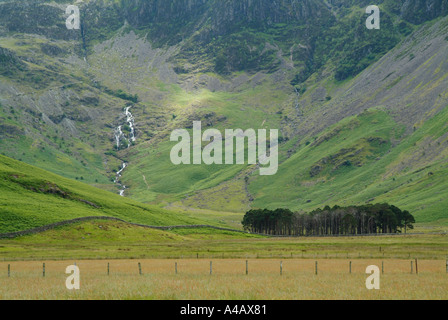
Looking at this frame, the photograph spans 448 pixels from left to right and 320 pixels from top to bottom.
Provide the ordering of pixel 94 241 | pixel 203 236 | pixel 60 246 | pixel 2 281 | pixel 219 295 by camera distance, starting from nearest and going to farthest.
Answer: pixel 219 295
pixel 2 281
pixel 60 246
pixel 94 241
pixel 203 236

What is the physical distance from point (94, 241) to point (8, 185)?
6596cm

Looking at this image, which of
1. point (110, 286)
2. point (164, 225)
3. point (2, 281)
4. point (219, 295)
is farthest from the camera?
point (164, 225)

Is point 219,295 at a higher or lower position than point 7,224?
lower

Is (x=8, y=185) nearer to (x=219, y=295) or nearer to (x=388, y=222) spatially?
(x=388, y=222)

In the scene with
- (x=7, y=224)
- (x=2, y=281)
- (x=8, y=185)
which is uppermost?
(x=8, y=185)

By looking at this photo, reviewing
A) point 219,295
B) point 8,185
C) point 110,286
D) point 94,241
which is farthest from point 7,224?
point 219,295

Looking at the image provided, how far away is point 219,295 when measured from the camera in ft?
124

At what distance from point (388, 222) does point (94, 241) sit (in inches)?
4727

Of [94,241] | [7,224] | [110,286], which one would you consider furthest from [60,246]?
[110,286]
